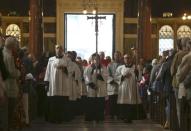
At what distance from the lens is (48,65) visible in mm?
18828

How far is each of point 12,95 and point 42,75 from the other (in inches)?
264

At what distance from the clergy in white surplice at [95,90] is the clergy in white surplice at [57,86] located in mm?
777

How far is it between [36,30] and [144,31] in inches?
195

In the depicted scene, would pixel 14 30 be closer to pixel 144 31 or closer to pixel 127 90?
pixel 144 31

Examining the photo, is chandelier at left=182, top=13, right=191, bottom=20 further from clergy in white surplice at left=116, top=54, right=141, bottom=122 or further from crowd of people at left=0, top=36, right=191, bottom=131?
clergy in white surplice at left=116, top=54, right=141, bottom=122

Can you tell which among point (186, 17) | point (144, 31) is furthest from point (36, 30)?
point (186, 17)

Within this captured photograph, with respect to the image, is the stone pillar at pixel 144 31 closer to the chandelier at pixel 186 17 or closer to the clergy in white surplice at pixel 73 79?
the chandelier at pixel 186 17

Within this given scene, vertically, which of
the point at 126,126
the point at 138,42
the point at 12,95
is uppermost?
the point at 138,42

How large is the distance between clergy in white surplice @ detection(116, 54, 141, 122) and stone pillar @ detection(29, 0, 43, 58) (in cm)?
619

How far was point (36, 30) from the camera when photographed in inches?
995

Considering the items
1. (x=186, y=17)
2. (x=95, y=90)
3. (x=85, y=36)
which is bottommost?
(x=95, y=90)

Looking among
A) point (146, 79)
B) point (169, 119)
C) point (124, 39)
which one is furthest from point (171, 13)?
point (169, 119)

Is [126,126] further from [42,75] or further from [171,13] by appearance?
[171,13]

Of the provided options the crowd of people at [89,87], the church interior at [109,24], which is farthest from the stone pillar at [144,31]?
the crowd of people at [89,87]
